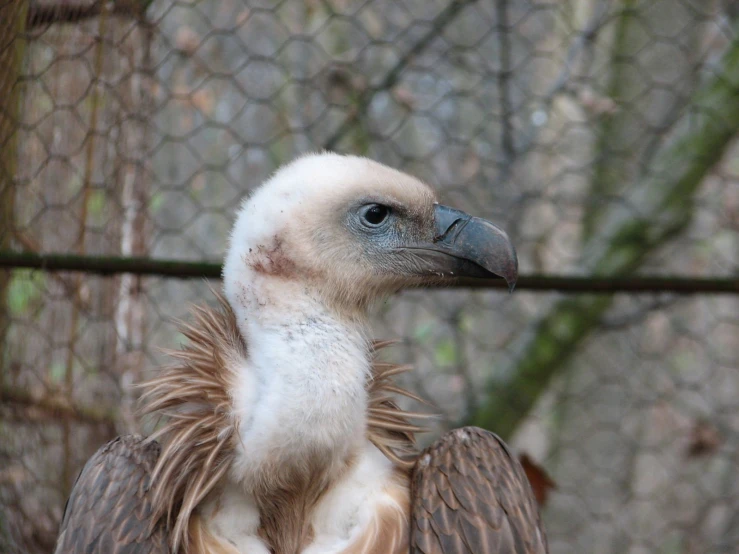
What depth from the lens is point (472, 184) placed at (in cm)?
302

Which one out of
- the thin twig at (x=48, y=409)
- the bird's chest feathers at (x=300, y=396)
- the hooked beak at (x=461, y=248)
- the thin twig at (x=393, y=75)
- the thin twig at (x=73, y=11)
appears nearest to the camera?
the bird's chest feathers at (x=300, y=396)

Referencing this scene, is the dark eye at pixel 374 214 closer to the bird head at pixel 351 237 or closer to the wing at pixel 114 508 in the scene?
the bird head at pixel 351 237

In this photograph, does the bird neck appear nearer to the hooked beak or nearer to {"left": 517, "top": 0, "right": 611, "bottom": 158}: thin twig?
the hooked beak

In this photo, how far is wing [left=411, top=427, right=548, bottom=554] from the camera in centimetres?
115

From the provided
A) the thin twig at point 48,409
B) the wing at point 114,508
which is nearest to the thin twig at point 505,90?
the thin twig at point 48,409

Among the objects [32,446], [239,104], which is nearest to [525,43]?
[239,104]

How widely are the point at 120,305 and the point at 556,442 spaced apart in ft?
6.54

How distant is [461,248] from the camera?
1274 millimetres

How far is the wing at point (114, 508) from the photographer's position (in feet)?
3.70

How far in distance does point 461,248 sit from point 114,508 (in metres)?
0.62

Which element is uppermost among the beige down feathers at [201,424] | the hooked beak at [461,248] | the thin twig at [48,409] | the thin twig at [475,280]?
the hooked beak at [461,248]

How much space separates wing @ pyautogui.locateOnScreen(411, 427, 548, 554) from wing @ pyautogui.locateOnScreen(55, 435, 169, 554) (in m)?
0.37

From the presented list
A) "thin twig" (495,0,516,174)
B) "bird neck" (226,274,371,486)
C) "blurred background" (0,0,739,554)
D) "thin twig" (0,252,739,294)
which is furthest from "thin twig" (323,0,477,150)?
"bird neck" (226,274,371,486)

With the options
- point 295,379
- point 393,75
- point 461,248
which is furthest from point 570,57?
point 295,379
